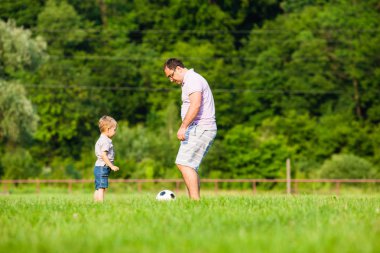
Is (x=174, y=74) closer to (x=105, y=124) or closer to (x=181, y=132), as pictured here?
(x=181, y=132)

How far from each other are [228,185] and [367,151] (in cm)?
1740

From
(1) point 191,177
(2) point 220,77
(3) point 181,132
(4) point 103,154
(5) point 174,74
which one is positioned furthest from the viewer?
(2) point 220,77

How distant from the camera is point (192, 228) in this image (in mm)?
7680

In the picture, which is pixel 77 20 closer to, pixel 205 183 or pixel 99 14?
pixel 99 14

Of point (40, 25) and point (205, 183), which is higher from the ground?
point (40, 25)

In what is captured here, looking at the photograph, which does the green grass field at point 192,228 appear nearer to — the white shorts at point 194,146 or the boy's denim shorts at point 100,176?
the white shorts at point 194,146

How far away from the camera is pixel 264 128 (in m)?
69.5

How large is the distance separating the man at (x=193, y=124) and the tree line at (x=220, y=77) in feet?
159

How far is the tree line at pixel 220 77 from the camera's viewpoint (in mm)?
65562

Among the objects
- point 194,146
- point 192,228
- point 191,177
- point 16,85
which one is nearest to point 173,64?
point 194,146

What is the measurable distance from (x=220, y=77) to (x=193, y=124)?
2464 inches

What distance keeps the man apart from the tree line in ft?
159

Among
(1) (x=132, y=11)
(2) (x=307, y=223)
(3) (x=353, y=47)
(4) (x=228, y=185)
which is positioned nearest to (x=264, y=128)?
(3) (x=353, y=47)

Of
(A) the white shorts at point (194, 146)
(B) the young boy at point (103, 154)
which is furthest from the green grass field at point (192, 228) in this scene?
(B) the young boy at point (103, 154)
